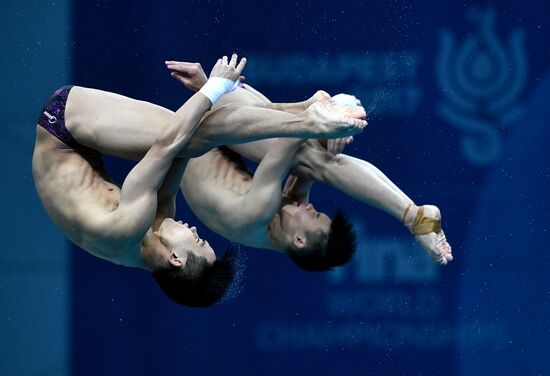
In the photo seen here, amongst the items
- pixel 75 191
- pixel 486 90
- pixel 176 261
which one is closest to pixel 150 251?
pixel 176 261

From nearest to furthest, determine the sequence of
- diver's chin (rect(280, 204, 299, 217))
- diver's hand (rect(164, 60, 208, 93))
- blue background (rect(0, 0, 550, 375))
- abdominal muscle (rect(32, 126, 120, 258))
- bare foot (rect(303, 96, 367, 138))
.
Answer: bare foot (rect(303, 96, 367, 138))
abdominal muscle (rect(32, 126, 120, 258))
diver's hand (rect(164, 60, 208, 93))
diver's chin (rect(280, 204, 299, 217))
blue background (rect(0, 0, 550, 375))

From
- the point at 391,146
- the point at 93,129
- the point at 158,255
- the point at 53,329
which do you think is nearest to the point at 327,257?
the point at 158,255

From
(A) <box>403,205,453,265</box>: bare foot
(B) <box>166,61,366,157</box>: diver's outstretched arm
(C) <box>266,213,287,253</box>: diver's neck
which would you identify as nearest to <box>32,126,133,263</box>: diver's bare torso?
(B) <box>166,61,366,157</box>: diver's outstretched arm

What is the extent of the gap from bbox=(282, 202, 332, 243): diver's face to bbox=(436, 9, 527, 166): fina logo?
6.75ft

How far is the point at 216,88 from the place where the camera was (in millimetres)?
4652

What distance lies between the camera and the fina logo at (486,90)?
7004mm

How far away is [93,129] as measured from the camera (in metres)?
4.80

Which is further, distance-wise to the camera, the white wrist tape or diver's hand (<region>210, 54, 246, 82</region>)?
diver's hand (<region>210, 54, 246, 82</region>)

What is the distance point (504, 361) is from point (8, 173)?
303 centimetres

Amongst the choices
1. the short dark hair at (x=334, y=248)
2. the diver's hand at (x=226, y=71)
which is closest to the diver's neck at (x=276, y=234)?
the short dark hair at (x=334, y=248)

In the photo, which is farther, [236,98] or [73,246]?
[73,246]

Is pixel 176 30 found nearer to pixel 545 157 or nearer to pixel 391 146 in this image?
pixel 391 146

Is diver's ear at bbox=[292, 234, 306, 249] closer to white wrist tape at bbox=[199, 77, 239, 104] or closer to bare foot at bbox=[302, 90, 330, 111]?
bare foot at bbox=[302, 90, 330, 111]

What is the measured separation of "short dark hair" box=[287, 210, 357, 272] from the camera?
5.07m
